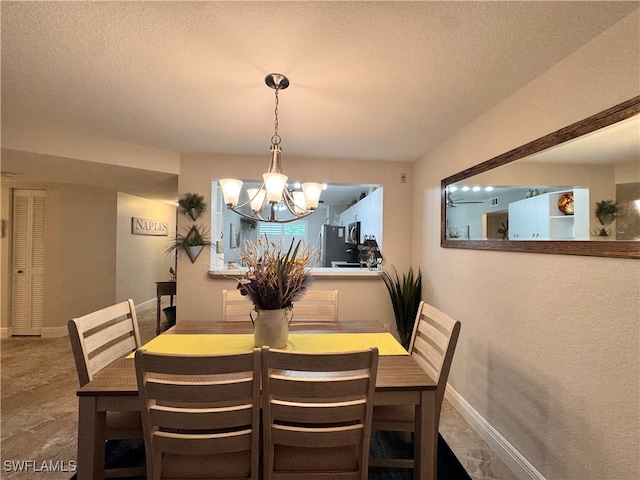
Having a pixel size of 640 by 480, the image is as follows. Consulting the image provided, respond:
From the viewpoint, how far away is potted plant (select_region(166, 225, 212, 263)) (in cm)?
302

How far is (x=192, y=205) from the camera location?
3.05m

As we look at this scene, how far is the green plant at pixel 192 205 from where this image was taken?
3.05 m

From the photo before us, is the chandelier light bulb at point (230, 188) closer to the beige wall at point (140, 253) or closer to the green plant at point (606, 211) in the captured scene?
the green plant at point (606, 211)

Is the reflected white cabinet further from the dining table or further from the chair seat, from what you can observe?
the chair seat

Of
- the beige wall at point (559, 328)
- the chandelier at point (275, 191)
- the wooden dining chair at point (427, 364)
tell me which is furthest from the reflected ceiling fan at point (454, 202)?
the chandelier at point (275, 191)

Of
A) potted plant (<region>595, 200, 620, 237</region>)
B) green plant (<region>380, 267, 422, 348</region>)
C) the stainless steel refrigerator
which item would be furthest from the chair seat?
the stainless steel refrigerator

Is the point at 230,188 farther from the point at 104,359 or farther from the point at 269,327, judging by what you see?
the point at 104,359

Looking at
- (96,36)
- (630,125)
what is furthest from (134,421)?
(630,125)

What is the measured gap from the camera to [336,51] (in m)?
1.39

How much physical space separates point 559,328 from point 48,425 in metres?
3.30

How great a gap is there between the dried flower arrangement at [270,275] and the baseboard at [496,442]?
1604mm

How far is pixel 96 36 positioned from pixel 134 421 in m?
1.85

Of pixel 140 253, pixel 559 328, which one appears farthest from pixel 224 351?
pixel 140 253

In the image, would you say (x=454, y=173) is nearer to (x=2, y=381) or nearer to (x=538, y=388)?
(x=538, y=388)
